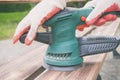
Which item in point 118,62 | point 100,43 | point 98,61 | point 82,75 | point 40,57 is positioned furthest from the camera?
point 118,62

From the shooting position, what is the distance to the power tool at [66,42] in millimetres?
1113

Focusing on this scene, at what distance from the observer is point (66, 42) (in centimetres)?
113

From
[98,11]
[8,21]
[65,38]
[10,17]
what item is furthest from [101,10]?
[10,17]

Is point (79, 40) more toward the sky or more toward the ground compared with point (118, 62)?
more toward the sky

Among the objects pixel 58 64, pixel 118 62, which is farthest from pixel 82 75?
pixel 118 62

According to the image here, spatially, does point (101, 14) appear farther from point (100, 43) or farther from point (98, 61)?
point (98, 61)

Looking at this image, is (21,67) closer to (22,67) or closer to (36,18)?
(22,67)

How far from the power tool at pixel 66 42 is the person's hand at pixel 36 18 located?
0.08 ft

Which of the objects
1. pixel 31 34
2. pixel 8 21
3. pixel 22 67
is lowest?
pixel 8 21

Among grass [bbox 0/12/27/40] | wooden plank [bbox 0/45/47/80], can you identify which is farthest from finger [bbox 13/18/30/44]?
grass [bbox 0/12/27/40]

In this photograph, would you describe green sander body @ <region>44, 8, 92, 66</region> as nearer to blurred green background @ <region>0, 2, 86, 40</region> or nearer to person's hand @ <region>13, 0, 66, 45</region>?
person's hand @ <region>13, 0, 66, 45</region>

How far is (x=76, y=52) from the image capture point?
1.14 m

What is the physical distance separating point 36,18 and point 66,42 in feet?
0.47

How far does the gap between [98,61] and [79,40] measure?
0.52ft
